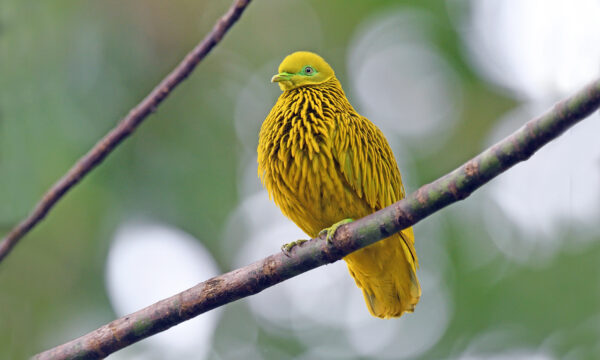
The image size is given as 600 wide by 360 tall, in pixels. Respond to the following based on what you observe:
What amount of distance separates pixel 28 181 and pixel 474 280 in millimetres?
5033

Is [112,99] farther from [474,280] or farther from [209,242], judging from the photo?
[474,280]

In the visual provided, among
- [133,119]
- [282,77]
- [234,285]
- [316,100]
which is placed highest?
[282,77]

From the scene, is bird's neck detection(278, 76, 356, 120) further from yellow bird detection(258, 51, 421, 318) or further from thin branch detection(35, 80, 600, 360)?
thin branch detection(35, 80, 600, 360)

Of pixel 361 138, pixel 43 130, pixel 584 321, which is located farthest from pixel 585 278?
pixel 43 130

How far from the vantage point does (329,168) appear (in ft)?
12.4

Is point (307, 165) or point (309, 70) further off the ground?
point (309, 70)

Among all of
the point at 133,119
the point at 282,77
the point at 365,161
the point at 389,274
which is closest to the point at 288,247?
the point at 365,161

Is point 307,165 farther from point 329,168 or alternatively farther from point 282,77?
point 282,77

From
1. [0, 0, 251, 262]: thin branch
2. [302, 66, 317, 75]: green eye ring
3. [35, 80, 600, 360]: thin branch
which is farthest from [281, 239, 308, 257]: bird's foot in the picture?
[302, 66, 317, 75]: green eye ring

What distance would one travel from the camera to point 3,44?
12.4 feet

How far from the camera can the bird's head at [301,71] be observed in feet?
13.5

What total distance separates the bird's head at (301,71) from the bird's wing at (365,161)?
0.38 metres

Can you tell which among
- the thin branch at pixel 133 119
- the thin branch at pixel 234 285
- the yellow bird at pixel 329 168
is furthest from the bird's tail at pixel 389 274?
the thin branch at pixel 133 119

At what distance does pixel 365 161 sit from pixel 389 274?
827 millimetres
